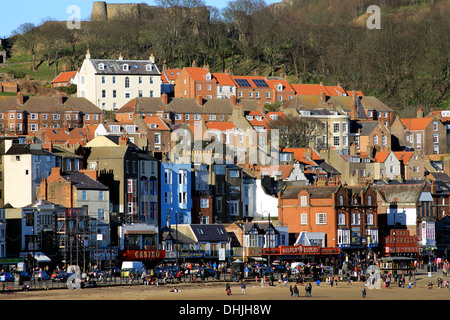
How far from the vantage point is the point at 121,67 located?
490 ft

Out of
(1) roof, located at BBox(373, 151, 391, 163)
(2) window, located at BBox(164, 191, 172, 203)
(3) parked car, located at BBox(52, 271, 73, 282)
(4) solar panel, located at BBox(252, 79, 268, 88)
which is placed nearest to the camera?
(3) parked car, located at BBox(52, 271, 73, 282)

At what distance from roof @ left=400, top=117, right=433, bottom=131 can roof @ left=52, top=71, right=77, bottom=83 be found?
46.3 metres

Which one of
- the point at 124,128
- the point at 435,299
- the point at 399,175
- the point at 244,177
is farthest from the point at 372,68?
the point at 435,299

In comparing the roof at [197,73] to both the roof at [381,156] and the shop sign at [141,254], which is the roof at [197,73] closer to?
the roof at [381,156]

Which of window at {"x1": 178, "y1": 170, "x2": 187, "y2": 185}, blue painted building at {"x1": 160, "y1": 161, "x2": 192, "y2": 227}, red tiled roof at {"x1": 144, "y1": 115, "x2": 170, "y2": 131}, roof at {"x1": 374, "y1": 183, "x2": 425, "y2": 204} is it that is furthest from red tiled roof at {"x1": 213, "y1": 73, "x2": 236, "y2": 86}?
window at {"x1": 178, "y1": 170, "x2": 187, "y2": 185}

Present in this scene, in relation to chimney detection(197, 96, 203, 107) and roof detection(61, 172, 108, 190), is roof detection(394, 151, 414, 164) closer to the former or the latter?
chimney detection(197, 96, 203, 107)

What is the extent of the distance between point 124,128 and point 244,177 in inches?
950

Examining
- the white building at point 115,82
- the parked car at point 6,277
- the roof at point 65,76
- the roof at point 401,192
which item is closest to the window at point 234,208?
the roof at point 401,192

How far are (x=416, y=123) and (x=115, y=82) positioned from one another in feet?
136

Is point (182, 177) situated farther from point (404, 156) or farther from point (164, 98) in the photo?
point (164, 98)

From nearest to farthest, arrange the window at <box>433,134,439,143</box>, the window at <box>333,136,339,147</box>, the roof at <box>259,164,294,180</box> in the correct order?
the roof at <box>259,164,294,180</box> < the window at <box>333,136,339,147</box> < the window at <box>433,134,439,143</box>

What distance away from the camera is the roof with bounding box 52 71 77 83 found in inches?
6147
